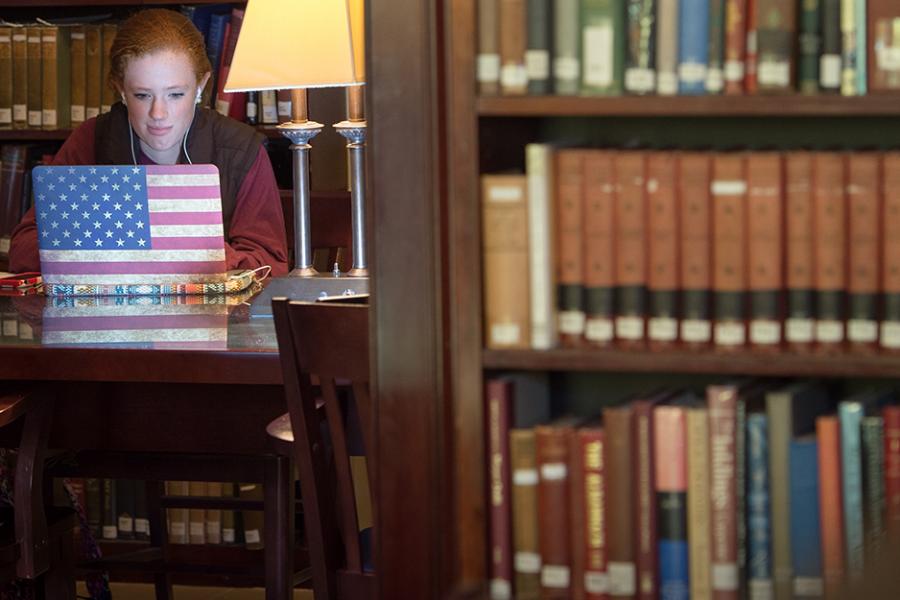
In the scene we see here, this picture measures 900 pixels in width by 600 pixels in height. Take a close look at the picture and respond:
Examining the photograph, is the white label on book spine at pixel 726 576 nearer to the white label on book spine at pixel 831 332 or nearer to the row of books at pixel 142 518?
the white label on book spine at pixel 831 332

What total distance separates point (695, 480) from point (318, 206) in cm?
227

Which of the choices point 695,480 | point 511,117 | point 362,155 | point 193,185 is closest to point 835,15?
point 511,117

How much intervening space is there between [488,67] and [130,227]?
1562 mm

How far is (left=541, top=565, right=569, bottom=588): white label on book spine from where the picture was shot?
1662 millimetres

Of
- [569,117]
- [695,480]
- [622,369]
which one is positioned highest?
[569,117]

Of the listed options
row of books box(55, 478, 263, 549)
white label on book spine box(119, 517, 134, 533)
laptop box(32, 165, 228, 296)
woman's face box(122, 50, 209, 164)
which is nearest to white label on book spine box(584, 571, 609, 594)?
laptop box(32, 165, 228, 296)

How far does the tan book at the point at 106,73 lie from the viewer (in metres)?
4.14

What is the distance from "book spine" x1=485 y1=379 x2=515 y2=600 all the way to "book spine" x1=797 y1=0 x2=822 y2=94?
0.46 m

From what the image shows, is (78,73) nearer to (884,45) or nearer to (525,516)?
(525,516)

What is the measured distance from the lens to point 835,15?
155 centimetres

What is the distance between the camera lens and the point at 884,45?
154 centimetres

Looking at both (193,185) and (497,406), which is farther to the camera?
(193,185)

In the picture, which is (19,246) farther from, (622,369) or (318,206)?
(622,369)

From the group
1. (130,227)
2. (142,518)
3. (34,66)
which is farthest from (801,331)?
(34,66)
